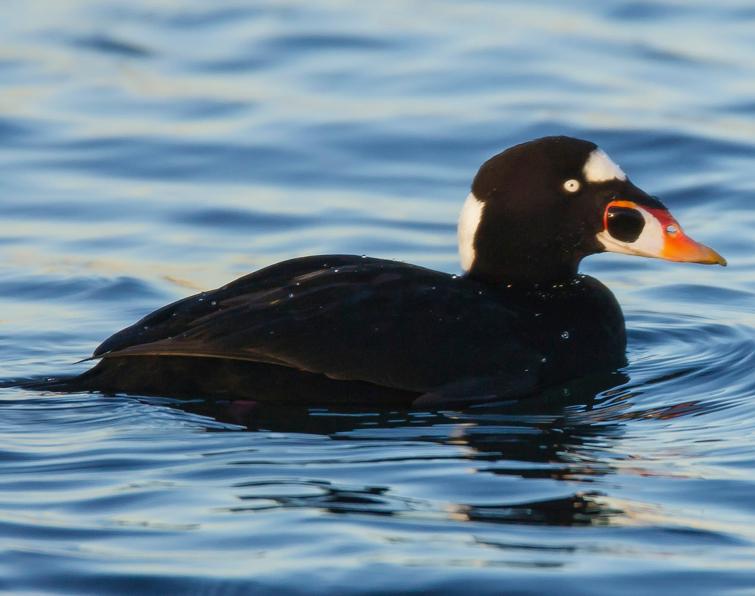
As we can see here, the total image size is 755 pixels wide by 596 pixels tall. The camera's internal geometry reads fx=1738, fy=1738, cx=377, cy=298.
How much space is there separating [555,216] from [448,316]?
2.54 feet

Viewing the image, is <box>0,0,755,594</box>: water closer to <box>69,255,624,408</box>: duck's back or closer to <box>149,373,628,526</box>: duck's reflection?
<box>149,373,628,526</box>: duck's reflection

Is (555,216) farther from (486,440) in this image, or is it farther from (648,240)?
(486,440)

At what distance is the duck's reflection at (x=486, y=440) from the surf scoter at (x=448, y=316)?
0.06 meters

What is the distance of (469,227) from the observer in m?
6.36

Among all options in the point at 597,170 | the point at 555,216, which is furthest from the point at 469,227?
the point at 597,170

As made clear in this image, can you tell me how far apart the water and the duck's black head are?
0.49m

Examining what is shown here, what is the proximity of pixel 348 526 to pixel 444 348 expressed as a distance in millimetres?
1208

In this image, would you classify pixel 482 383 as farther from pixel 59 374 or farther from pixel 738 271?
pixel 738 271

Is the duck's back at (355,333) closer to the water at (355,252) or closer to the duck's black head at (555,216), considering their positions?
the water at (355,252)

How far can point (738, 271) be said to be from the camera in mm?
8023

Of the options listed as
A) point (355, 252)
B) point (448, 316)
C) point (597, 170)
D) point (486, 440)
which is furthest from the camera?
point (355, 252)

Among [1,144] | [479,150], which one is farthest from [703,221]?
[1,144]

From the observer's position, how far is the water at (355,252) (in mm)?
4480

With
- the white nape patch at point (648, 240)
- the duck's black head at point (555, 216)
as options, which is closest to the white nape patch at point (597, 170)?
the duck's black head at point (555, 216)
